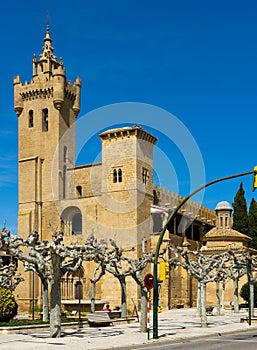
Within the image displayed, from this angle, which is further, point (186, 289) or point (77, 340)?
point (186, 289)

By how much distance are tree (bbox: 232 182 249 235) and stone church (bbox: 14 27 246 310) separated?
6541mm

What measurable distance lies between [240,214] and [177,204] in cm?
940

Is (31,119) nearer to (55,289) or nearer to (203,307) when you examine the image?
(203,307)

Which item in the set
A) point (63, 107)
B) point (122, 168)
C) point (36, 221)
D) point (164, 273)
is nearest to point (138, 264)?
point (164, 273)

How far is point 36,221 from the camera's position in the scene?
55.5m

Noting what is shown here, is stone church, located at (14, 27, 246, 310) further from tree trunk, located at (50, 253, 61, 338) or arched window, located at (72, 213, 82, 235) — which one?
tree trunk, located at (50, 253, 61, 338)

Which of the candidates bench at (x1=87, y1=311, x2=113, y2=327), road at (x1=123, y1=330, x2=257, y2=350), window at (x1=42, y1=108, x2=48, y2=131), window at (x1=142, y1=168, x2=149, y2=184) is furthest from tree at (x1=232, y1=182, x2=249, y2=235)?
road at (x1=123, y1=330, x2=257, y2=350)

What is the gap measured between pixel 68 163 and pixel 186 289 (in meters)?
17.1

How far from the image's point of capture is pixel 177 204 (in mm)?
61156

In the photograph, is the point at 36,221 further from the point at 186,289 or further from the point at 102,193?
the point at 186,289

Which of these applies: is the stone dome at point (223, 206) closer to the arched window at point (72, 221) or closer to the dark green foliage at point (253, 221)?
the dark green foliage at point (253, 221)

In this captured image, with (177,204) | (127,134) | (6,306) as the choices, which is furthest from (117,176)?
(6,306)

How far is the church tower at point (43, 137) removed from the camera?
55906mm

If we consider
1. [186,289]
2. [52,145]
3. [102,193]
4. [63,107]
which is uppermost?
[63,107]
